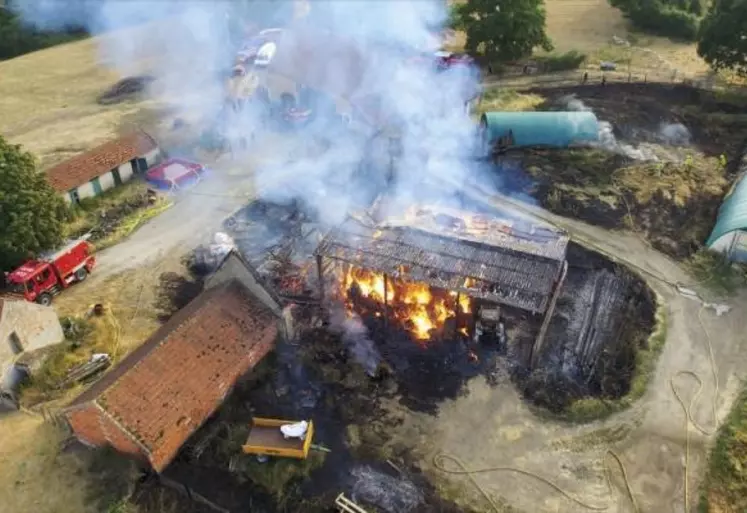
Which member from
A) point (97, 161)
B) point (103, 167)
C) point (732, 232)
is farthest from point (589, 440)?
point (97, 161)

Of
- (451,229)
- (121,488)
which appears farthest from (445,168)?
(121,488)

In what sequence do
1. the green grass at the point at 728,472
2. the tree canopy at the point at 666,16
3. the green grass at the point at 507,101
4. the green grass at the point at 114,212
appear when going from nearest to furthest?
the green grass at the point at 728,472 < the green grass at the point at 114,212 < the green grass at the point at 507,101 < the tree canopy at the point at 666,16

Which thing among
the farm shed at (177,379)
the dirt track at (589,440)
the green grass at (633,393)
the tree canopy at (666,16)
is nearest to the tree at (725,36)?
the tree canopy at (666,16)

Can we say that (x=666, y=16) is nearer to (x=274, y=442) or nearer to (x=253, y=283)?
(x=253, y=283)

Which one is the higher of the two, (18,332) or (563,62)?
(563,62)

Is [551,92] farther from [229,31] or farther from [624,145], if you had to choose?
[229,31]

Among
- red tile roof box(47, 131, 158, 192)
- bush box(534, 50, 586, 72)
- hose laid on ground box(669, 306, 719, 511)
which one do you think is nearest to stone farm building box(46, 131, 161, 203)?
red tile roof box(47, 131, 158, 192)

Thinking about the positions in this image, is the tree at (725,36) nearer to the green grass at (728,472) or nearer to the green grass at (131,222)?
the green grass at (728,472)
